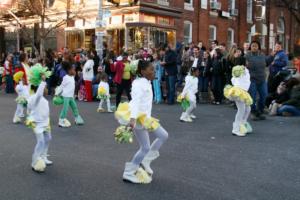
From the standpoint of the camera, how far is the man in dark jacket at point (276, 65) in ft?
44.6

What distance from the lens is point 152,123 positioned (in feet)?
19.3

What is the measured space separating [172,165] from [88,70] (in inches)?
386

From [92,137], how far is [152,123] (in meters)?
3.60

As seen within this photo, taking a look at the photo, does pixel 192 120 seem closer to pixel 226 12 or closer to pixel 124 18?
pixel 124 18

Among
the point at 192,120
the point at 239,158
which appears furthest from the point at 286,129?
the point at 239,158

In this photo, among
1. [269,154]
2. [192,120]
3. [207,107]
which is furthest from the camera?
[207,107]

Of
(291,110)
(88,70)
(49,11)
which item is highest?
(49,11)

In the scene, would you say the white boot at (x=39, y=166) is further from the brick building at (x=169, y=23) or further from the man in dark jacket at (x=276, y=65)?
the brick building at (x=169, y=23)

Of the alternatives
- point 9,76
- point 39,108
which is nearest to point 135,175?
point 39,108

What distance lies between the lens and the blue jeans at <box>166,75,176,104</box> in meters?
14.9

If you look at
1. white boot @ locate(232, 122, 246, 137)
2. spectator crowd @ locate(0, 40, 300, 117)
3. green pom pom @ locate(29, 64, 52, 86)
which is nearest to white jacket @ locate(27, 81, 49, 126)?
green pom pom @ locate(29, 64, 52, 86)

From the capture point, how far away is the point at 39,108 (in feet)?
22.5

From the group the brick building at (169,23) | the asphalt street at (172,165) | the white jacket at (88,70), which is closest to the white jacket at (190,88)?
the asphalt street at (172,165)

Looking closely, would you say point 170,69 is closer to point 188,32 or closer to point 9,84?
point 9,84
